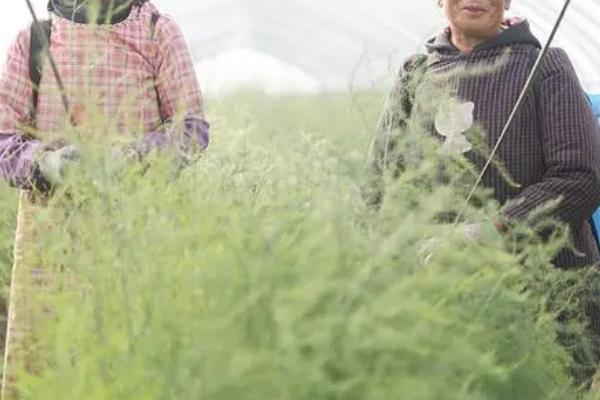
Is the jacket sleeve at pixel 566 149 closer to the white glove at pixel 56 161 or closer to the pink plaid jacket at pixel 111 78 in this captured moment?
the pink plaid jacket at pixel 111 78

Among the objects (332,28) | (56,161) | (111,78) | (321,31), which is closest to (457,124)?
(111,78)

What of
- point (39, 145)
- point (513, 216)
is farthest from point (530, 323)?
point (39, 145)

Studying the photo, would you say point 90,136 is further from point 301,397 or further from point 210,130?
point 210,130

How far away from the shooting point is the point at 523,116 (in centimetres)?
243

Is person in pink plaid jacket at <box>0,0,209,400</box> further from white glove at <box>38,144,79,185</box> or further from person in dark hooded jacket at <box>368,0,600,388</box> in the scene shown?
person in dark hooded jacket at <box>368,0,600,388</box>

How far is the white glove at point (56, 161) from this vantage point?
2.02 m

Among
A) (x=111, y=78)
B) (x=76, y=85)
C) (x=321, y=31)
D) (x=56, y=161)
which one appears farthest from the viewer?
(x=321, y=31)

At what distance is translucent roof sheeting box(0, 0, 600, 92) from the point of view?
606 centimetres

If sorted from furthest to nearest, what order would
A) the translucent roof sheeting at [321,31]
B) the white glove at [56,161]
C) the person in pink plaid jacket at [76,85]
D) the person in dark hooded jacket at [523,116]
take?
the translucent roof sheeting at [321,31]
the person in dark hooded jacket at [523,116]
the person in pink plaid jacket at [76,85]
the white glove at [56,161]

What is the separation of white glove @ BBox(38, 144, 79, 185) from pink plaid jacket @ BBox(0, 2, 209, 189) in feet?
0.42

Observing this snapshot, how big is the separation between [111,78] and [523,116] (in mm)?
727

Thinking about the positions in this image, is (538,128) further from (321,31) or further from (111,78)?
(321,31)

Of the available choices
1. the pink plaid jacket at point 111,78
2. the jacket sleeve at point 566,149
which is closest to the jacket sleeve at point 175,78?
the pink plaid jacket at point 111,78

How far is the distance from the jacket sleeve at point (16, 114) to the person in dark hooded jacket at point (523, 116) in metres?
0.60
